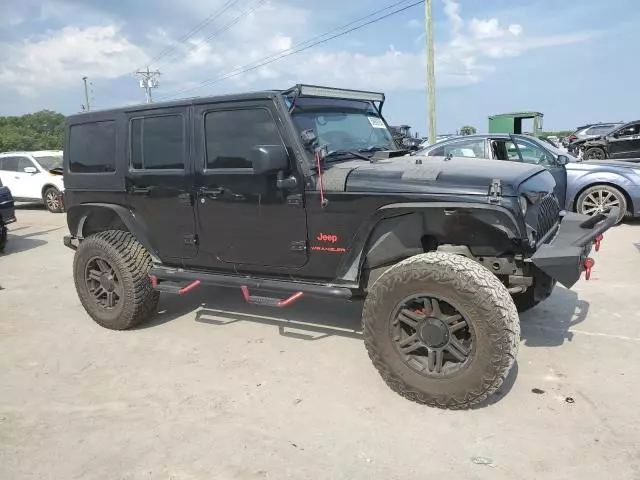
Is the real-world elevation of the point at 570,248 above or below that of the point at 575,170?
below

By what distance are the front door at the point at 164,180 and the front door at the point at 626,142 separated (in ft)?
49.1

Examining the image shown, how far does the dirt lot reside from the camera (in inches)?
119

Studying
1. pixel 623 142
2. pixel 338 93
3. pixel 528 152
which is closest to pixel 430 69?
pixel 623 142

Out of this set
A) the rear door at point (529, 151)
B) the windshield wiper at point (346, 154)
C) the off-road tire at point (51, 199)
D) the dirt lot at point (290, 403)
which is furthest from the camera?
the off-road tire at point (51, 199)

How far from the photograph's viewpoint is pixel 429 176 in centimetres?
364

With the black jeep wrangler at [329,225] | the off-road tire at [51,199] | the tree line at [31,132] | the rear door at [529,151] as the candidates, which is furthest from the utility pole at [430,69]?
the tree line at [31,132]

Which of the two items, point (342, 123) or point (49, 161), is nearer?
point (342, 123)

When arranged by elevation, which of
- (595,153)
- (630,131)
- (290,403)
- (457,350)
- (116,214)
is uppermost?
(630,131)

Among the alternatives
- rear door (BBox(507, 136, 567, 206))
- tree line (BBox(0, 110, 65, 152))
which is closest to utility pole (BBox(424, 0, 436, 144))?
rear door (BBox(507, 136, 567, 206))

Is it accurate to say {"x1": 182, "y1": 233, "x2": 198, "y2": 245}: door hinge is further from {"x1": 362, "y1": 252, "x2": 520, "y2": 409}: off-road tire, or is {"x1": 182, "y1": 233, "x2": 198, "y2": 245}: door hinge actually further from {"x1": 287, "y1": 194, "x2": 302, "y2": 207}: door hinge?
{"x1": 362, "y1": 252, "x2": 520, "y2": 409}: off-road tire

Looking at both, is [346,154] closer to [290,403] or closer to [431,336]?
[431,336]

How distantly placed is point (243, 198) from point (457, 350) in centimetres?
191

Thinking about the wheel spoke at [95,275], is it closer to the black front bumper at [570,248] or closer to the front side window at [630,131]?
the black front bumper at [570,248]

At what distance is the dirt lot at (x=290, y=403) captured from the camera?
3027 mm
